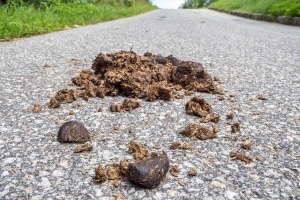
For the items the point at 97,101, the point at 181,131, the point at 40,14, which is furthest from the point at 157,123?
the point at 40,14

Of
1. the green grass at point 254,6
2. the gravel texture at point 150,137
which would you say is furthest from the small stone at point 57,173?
the green grass at point 254,6

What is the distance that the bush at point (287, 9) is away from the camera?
10109mm

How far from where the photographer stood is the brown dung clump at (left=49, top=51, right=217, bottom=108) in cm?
249

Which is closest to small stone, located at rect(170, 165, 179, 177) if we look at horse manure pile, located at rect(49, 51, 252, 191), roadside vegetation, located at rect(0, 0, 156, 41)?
horse manure pile, located at rect(49, 51, 252, 191)

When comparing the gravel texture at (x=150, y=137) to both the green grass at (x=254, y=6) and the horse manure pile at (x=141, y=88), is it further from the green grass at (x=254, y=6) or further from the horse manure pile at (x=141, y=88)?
the green grass at (x=254, y=6)

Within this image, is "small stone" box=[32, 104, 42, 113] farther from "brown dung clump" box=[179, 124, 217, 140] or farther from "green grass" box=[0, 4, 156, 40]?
"green grass" box=[0, 4, 156, 40]

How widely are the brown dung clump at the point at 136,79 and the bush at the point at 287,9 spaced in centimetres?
880

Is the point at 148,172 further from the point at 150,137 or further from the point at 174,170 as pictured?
the point at 150,137

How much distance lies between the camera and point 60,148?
67.8 inches

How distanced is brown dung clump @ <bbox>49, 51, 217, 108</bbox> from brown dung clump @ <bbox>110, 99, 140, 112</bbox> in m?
0.19

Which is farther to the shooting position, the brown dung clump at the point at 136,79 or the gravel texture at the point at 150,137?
the brown dung clump at the point at 136,79

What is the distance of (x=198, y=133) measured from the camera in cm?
190

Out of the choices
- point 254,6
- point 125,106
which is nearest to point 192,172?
point 125,106

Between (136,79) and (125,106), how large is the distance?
1.11ft
